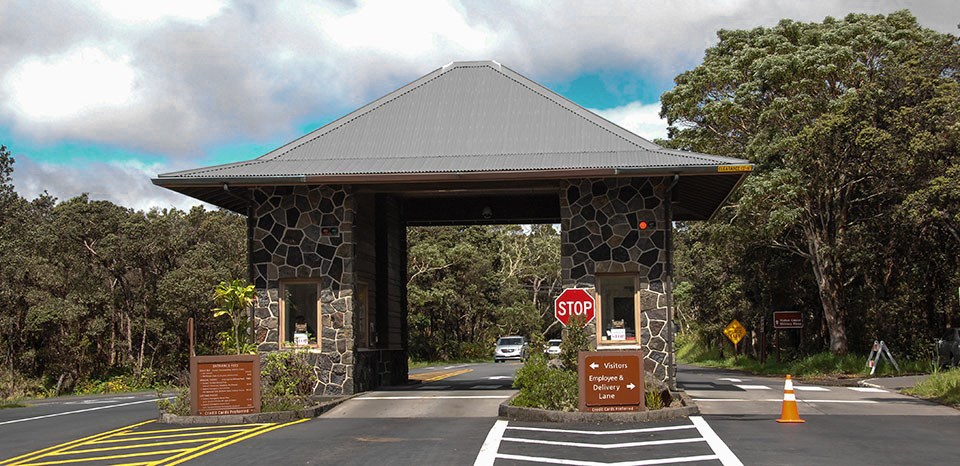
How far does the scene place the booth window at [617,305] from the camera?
2000 cm

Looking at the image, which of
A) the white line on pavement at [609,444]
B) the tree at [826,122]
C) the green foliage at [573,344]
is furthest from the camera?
the tree at [826,122]

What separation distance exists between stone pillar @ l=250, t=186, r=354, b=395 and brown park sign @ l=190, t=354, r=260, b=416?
3836 mm

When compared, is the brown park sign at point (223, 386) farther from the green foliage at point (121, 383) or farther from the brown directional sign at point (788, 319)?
the green foliage at point (121, 383)

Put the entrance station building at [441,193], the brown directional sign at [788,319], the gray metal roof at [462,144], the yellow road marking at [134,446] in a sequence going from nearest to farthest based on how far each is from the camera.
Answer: the yellow road marking at [134,446]
the gray metal roof at [462,144]
the entrance station building at [441,193]
the brown directional sign at [788,319]

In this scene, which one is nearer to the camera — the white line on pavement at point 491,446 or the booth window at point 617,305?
the white line on pavement at point 491,446

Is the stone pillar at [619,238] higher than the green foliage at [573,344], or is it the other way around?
the stone pillar at [619,238]

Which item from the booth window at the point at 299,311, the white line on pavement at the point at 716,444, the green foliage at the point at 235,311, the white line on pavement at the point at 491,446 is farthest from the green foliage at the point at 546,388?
the booth window at the point at 299,311

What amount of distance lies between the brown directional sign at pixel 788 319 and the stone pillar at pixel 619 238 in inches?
721

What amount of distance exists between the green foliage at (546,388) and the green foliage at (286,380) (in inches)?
157

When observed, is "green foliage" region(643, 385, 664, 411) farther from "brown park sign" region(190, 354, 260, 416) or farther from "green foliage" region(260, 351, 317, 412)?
"brown park sign" region(190, 354, 260, 416)

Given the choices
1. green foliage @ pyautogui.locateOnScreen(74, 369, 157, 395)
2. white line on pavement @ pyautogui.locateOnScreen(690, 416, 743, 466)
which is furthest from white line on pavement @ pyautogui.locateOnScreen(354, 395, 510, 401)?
green foliage @ pyautogui.locateOnScreen(74, 369, 157, 395)

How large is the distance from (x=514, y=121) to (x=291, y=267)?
19.6ft

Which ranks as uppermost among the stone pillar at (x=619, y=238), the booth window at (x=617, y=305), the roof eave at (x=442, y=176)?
the roof eave at (x=442, y=176)

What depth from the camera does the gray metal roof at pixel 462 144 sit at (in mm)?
19250
